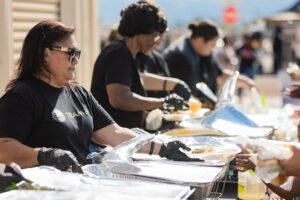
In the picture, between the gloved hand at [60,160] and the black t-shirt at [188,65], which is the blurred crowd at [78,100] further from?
the black t-shirt at [188,65]

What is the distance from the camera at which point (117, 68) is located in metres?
3.95

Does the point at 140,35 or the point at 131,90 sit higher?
the point at 140,35

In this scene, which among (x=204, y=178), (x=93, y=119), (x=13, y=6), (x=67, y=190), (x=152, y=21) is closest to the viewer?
(x=67, y=190)

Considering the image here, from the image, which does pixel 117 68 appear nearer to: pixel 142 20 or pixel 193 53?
pixel 142 20

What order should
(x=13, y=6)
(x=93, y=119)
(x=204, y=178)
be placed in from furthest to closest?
(x=13, y=6) < (x=93, y=119) < (x=204, y=178)

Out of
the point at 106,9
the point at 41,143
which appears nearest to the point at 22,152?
the point at 41,143

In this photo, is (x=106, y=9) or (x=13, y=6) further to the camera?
(x=106, y=9)

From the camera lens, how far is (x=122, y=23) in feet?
13.8

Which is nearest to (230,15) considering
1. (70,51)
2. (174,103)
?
(174,103)

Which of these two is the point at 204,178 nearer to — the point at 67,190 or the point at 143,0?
the point at 67,190

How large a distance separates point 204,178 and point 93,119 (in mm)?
887

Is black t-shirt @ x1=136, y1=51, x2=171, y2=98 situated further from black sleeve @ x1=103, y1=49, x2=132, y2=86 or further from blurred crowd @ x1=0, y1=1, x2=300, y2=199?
black sleeve @ x1=103, y1=49, x2=132, y2=86

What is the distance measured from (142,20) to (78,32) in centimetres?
149

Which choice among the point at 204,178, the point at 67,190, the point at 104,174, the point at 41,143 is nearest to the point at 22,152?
the point at 41,143
